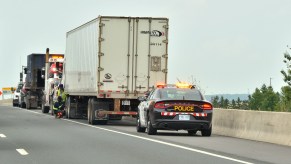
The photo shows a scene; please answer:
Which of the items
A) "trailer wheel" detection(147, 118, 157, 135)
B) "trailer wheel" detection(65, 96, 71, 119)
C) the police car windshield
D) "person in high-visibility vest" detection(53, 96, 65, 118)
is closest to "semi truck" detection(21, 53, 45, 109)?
"person in high-visibility vest" detection(53, 96, 65, 118)

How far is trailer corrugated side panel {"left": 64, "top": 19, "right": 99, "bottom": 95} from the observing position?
30984mm

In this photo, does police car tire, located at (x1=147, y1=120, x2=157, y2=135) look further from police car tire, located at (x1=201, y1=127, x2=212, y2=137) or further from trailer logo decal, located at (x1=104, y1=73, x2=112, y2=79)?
trailer logo decal, located at (x1=104, y1=73, x2=112, y2=79)

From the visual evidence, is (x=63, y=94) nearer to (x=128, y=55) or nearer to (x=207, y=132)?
(x=128, y=55)

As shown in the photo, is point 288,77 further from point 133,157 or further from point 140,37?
point 133,157

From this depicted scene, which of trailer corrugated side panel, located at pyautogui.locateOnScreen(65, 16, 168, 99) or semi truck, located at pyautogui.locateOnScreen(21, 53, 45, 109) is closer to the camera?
trailer corrugated side panel, located at pyautogui.locateOnScreen(65, 16, 168, 99)

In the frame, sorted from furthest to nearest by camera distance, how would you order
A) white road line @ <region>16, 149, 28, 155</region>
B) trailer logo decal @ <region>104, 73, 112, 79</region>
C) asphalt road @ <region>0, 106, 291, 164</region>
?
trailer logo decal @ <region>104, 73, 112, 79</region> < white road line @ <region>16, 149, 28, 155</region> < asphalt road @ <region>0, 106, 291, 164</region>

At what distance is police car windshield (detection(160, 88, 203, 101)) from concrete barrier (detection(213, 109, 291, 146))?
4.07ft

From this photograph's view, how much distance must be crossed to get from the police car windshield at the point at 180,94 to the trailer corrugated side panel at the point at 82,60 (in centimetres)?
641

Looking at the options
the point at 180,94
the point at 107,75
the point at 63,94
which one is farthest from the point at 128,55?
the point at 63,94

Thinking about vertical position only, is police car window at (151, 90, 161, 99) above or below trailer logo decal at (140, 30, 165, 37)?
below

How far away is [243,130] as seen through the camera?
23.5 m

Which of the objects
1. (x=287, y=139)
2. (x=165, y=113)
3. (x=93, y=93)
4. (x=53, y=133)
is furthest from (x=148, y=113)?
(x=93, y=93)

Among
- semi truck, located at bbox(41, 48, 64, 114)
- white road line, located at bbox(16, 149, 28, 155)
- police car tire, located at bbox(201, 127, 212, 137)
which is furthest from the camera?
semi truck, located at bbox(41, 48, 64, 114)

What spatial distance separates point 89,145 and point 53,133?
545cm
